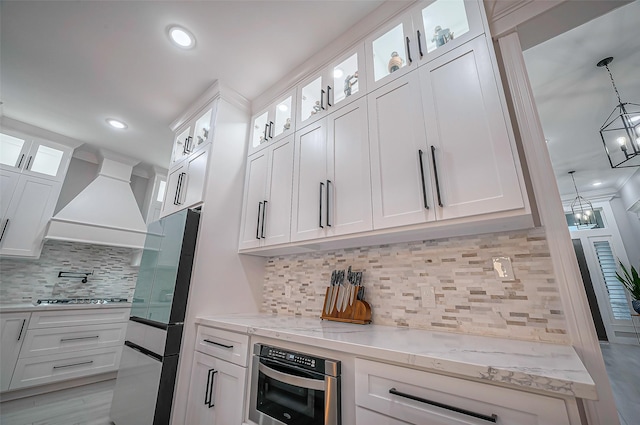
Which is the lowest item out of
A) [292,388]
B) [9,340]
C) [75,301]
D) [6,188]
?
[9,340]

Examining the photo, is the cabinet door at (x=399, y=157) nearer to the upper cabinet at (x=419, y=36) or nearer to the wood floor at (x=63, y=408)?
the upper cabinet at (x=419, y=36)

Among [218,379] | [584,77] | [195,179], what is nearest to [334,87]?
→ [195,179]

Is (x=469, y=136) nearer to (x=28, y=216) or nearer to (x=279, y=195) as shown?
(x=279, y=195)

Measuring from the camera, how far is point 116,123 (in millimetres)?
3098

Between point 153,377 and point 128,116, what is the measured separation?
8.99 feet

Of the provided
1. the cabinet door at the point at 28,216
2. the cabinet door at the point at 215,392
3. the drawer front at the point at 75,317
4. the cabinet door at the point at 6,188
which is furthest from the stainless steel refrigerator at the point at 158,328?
the cabinet door at the point at 6,188

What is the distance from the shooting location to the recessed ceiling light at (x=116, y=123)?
3.05 m

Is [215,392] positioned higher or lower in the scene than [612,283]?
lower

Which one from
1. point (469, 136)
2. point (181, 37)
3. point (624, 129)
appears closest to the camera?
point (469, 136)

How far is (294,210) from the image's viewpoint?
1.94m

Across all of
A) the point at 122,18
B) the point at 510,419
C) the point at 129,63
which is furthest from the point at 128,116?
the point at 510,419

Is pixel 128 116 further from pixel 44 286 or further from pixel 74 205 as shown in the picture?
pixel 44 286

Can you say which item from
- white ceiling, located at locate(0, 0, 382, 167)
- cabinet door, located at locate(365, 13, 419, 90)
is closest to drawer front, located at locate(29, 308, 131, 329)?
white ceiling, located at locate(0, 0, 382, 167)

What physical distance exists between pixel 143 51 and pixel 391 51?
1982mm
